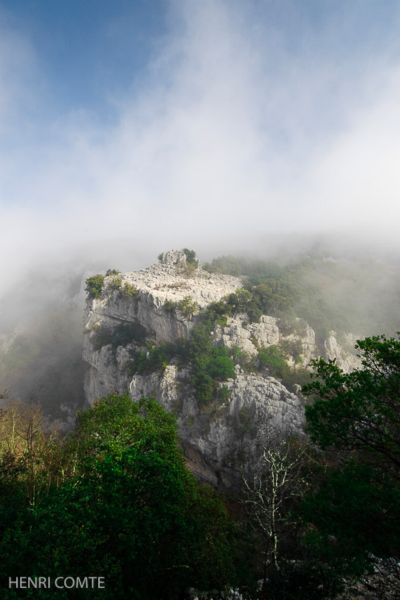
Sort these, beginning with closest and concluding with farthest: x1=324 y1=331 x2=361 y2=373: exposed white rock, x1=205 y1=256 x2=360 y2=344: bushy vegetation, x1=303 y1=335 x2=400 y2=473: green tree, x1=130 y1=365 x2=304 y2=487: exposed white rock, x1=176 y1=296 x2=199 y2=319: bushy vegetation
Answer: x1=303 y1=335 x2=400 y2=473: green tree < x1=130 y1=365 x2=304 y2=487: exposed white rock < x1=324 y1=331 x2=361 y2=373: exposed white rock < x1=176 y1=296 x2=199 y2=319: bushy vegetation < x1=205 y1=256 x2=360 y2=344: bushy vegetation

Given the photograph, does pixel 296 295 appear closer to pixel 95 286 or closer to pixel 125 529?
pixel 95 286

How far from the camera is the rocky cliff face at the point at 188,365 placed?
1570 inches

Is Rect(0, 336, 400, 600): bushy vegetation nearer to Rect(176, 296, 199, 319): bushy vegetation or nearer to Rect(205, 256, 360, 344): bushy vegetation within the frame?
Rect(176, 296, 199, 319): bushy vegetation

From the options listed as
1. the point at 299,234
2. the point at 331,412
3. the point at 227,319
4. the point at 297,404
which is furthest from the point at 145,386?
the point at 299,234

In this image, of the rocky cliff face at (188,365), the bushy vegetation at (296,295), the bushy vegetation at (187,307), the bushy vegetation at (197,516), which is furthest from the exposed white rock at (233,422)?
the bushy vegetation at (197,516)

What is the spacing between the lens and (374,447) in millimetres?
10898

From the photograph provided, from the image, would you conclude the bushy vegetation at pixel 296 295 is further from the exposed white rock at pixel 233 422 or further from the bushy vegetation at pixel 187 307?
the exposed white rock at pixel 233 422

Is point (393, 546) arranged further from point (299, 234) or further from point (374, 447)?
point (299, 234)

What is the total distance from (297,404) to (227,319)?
19.9 metres

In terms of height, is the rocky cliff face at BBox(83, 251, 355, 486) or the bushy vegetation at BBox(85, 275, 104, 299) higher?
the bushy vegetation at BBox(85, 275, 104, 299)

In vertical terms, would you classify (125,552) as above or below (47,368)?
above

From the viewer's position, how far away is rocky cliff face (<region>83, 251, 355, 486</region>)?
39875mm

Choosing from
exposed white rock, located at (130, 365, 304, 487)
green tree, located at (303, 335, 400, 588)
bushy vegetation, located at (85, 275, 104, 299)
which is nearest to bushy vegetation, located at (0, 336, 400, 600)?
green tree, located at (303, 335, 400, 588)

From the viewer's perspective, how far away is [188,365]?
49.8 m
